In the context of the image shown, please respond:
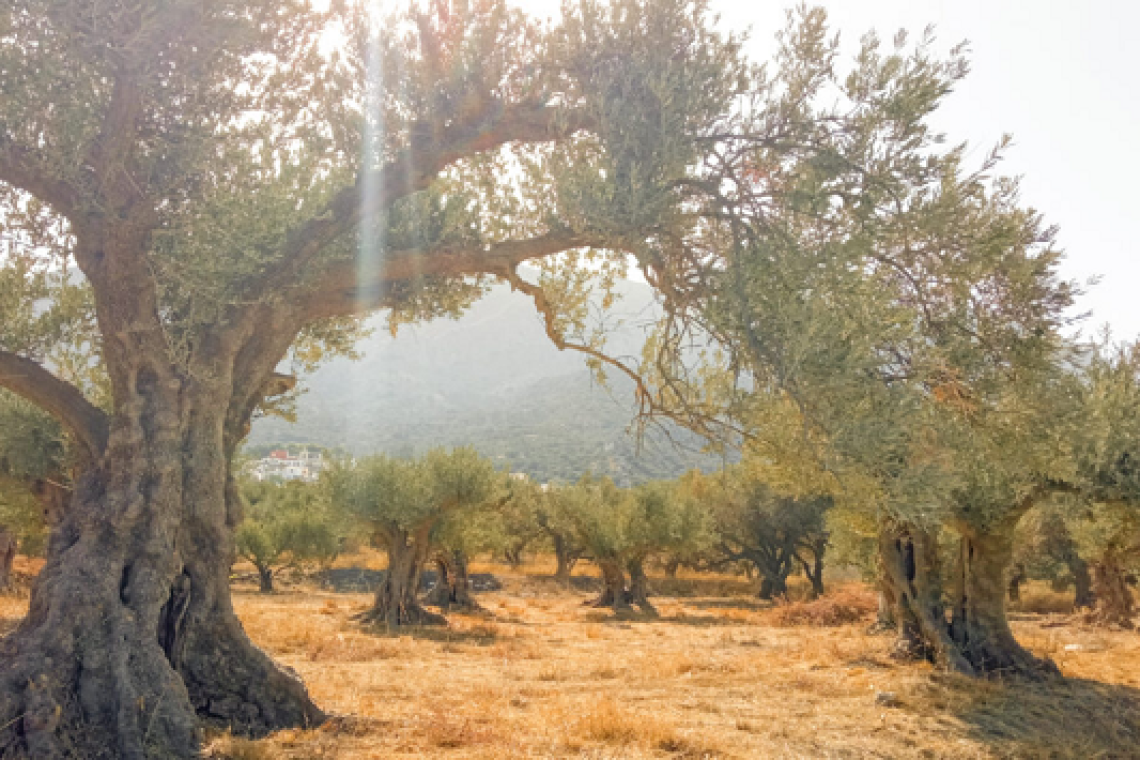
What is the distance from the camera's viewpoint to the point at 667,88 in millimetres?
7980

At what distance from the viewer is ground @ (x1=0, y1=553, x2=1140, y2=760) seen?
859cm

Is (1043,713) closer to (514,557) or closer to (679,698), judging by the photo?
(679,698)

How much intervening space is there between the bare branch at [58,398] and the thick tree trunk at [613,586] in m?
30.5

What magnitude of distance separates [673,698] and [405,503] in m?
16.0

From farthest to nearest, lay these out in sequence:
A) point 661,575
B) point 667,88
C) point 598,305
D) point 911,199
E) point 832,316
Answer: point 661,575
point 598,305
point 911,199
point 667,88
point 832,316

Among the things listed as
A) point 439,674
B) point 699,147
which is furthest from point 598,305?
point 439,674

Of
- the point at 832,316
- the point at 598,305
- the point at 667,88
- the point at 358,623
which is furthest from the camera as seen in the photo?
the point at 358,623

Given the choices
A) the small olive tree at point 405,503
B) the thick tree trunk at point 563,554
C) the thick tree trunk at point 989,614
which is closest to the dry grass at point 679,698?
the thick tree trunk at point 989,614

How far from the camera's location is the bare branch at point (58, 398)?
26.6 ft

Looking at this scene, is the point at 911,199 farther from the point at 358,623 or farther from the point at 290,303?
the point at 358,623

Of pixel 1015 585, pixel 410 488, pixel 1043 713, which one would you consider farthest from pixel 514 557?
pixel 1043 713

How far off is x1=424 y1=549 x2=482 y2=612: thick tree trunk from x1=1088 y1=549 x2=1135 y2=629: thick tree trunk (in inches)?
947

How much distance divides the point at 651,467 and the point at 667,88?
77734 millimetres

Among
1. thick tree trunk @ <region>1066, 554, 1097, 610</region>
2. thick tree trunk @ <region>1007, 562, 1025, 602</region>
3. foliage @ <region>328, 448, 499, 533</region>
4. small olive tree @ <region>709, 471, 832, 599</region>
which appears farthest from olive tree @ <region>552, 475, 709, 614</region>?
thick tree trunk @ <region>1066, 554, 1097, 610</region>
